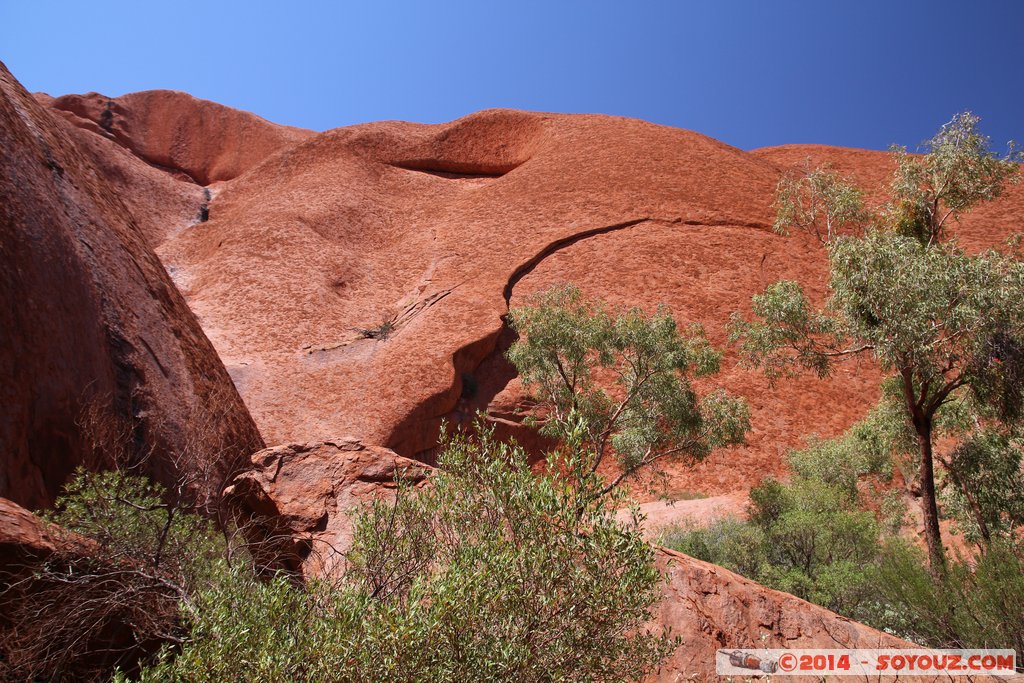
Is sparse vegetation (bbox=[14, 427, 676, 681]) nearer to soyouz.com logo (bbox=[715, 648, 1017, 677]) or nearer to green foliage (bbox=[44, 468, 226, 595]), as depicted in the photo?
green foliage (bbox=[44, 468, 226, 595])

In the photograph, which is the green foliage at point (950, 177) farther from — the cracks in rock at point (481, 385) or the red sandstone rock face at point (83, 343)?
the red sandstone rock face at point (83, 343)

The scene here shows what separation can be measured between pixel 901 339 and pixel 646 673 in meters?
6.80

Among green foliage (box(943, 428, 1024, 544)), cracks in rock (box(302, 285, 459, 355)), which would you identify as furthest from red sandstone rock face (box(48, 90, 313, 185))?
green foliage (box(943, 428, 1024, 544))

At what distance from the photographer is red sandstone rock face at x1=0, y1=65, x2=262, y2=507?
8.68 m

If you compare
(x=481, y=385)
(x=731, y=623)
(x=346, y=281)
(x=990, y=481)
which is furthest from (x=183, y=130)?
(x=731, y=623)

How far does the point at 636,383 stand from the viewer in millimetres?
14398

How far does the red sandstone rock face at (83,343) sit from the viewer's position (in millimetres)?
8680

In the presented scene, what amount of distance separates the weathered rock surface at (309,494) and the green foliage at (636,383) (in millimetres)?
4479

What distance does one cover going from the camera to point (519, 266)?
1018 inches

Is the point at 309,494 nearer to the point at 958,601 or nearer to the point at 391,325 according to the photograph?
the point at 958,601

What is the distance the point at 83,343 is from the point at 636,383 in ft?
30.3

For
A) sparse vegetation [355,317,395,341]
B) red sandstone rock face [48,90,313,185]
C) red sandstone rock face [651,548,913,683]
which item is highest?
red sandstone rock face [48,90,313,185]

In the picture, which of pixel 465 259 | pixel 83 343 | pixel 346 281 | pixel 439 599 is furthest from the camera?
pixel 346 281

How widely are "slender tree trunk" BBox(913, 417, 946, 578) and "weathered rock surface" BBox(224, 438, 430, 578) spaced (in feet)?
20.6
